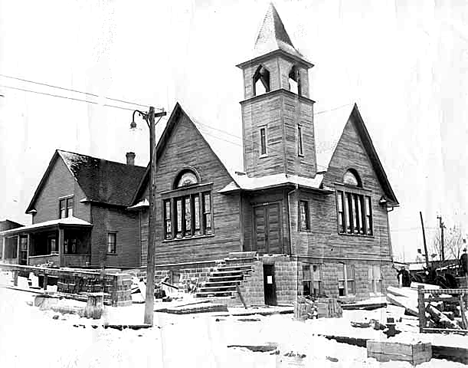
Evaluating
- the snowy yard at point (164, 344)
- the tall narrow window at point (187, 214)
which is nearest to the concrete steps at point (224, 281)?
the tall narrow window at point (187, 214)

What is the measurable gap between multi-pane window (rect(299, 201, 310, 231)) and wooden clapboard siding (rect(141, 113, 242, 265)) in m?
1.98

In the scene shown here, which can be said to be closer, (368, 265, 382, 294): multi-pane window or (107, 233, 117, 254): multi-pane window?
(368, 265, 382, 294): multi-pane window

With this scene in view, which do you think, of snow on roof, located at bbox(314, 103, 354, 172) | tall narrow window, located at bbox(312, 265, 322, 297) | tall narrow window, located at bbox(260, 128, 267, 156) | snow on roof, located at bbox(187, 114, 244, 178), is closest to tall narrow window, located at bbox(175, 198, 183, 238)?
snow on roof, located at bbox(187, 114, 244, 178)

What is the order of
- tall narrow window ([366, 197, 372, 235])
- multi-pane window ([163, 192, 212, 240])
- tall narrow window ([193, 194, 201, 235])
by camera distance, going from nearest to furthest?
1. multi-pane window ([163, 192, 212, 240])
2. tall narrow window ([193, 194, 201, 235])
3. tall narrow window ([366, 197, 372, 235])

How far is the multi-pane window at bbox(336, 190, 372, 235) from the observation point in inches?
815

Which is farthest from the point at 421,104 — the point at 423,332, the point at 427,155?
the point at 423,332

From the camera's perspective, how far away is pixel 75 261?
69.4 ft

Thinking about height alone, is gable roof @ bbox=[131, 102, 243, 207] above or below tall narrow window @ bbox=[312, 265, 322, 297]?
above

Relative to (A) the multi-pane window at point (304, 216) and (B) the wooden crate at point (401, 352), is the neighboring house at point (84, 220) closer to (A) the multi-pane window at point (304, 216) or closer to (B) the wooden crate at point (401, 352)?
(A) the multi-pane window at point (304, 216)

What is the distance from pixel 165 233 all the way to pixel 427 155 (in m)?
13.7

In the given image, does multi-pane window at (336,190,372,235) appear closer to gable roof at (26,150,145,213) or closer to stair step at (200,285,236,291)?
stair step at (200,285,236,291)

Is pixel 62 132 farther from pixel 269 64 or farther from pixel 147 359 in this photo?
pixel 269 64

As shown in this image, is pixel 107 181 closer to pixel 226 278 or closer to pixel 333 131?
pixel 226 278

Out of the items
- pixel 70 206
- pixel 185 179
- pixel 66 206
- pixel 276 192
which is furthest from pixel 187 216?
pixel 66 206
